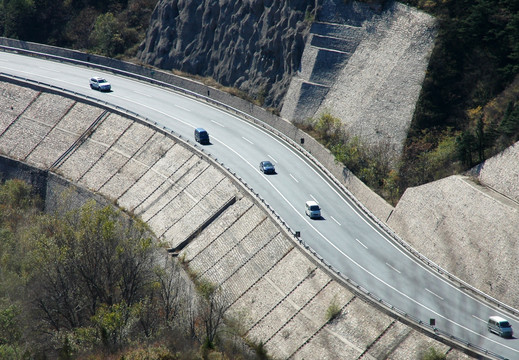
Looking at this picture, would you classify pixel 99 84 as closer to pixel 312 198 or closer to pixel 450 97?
pixel 312 198

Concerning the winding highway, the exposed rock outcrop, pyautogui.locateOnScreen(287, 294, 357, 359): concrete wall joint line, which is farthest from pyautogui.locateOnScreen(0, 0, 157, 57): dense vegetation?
pyautogui.locateOnScreen(287, 294, 357, 359): concrete wall joint line

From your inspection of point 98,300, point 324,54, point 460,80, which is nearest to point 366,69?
point 324,54

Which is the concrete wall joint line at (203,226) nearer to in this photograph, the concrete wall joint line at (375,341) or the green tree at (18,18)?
the concrete wall joint line at (375,341)

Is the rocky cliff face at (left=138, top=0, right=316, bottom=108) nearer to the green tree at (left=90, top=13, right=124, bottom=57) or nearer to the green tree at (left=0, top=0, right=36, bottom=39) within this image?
the green tree at (left=90, top=13, right=124, bottom=57)

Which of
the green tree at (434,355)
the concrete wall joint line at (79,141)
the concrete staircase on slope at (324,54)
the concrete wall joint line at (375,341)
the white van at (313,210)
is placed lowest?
the concrete wall joint line at (79,141)

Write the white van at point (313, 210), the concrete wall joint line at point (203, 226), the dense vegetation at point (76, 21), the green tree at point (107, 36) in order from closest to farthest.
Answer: the white van at point (313, 210)
the concrete wall joint line at point (203, 226)
the green tree at point (107, 36)
the dense vegetation at point (76, 21)

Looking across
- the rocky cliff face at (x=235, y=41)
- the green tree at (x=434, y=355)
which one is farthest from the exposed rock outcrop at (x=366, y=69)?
the green tree at (x=434, y=355)

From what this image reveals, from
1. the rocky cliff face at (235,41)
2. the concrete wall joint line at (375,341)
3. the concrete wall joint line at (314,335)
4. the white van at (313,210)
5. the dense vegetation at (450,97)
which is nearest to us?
the concrete wall joint line at (375,341)
